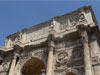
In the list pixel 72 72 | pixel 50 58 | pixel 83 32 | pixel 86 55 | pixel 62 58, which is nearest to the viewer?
pixel 86 55

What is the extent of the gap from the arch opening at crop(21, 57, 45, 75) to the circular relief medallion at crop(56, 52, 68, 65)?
6.43 ft

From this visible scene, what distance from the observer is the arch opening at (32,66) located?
11.5 metres

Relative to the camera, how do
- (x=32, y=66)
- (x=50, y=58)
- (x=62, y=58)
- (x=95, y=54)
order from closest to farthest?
(x=95, y=54)
(x=50, y=58)
(x=62, y=58)
(x=32, y=66)

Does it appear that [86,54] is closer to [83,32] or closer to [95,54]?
[95,54]

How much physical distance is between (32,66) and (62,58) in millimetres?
3790

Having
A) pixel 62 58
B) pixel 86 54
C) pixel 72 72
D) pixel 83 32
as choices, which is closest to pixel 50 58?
pixel 62 58

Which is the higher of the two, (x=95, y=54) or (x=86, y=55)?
(x=95, y=54)

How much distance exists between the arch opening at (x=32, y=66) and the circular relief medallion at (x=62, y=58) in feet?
6.43

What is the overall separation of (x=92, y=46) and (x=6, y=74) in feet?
26.0

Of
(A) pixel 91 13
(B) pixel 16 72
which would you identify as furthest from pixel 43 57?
(A) pixel 91 13

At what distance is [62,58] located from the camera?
31.7 ft

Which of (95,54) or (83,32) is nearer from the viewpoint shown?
(95,54)

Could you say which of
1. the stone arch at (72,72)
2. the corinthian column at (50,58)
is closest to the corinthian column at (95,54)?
the stone arch at (72,72)

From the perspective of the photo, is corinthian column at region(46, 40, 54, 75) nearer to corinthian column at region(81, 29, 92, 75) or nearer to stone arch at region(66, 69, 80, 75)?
stone arch at region(66, 69, 80, 75)
